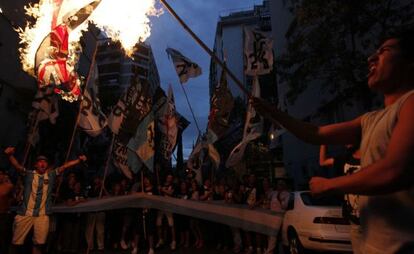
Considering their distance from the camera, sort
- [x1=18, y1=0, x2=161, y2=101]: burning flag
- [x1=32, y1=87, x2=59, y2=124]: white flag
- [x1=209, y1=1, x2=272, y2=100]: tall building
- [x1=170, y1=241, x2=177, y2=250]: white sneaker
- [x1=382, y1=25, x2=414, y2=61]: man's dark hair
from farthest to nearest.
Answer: [x1=209, y1=1, x2=272, y2=100]: tall building, [x1=170, y1=241, x2=177, y2=250]: white sneaker, [x1=32, y1=87, x2=59, y2=124]: white flag, [x1=18, y1=0, x2=161, y2=101]: burning flag, [x1=382, y1=25, x2=414, y2=61]: man's dark hair

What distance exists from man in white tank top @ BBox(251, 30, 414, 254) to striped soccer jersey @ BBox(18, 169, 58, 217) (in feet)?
24.1

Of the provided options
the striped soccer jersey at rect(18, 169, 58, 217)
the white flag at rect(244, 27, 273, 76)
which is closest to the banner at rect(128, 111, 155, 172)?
the white flag at rect(244, 27, 273, 76)

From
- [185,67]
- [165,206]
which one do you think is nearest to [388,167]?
[165,206]

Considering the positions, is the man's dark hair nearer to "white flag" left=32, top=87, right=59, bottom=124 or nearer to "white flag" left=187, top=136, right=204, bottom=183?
"white flag" left=32, top=87, right=59, bottom=124

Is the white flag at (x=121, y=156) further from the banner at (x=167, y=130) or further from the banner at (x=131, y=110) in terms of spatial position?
the banner at (x=167, y=130)

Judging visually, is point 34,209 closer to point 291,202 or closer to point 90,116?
point 90,116

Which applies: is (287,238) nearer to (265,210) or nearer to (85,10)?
(265,210)

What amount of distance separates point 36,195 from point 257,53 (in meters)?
7.48

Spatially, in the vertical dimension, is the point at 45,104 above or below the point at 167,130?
above

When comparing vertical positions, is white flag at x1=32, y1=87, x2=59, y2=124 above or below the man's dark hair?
above

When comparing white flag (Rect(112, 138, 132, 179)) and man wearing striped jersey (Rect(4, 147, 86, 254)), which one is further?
white flag (Rect(112, 138, 132, 179))

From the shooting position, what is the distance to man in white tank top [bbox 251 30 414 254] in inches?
62.6

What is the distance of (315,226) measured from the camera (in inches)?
331

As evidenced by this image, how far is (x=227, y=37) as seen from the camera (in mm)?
61438
